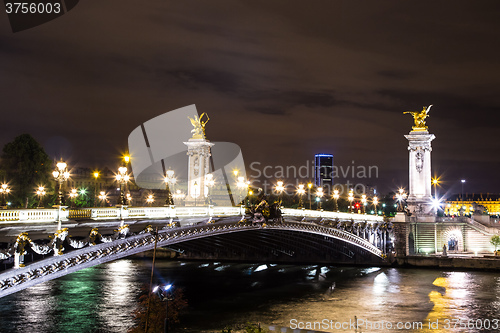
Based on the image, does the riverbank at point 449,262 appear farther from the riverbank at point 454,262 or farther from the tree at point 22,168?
the tree at point 22,168

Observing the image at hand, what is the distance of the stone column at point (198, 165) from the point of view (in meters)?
60.2

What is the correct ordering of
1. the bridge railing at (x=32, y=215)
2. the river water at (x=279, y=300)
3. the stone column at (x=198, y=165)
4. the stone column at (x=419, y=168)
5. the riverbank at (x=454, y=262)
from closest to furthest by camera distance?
the bridge railing at (x=32, y=215)
the river water at (x=279, y=300)
the riverbank at (x=454, y=262)
the stone column at (x=198, y=165)
the stone column at (x=419, y=168)

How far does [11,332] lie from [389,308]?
2023 centimetres

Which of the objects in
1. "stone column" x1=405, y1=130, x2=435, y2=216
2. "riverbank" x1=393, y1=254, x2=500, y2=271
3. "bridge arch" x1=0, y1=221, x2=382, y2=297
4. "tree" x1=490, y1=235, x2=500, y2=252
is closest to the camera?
"bridge arch" x1=0, y1=221, x2=382, y2=297

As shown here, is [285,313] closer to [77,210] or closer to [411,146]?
[77,210]

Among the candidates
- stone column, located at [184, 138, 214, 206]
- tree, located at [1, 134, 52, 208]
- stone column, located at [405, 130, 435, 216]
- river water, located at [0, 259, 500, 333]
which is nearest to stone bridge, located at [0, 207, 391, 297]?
river water, located at [0, 259, 500, 333]

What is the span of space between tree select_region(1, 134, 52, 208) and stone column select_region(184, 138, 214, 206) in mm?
14864

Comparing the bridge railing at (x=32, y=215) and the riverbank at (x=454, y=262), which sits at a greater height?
the bridge railing at (x=32, y=215)

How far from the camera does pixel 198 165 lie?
61875 millimetres

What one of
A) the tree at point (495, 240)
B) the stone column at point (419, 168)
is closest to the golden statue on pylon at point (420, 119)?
the stone column at point (419, 168)

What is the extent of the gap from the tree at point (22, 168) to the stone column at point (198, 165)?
48.8 ft

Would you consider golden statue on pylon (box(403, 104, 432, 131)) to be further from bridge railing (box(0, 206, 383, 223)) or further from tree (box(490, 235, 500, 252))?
bridge railing (box(0, 206, 383, 223))

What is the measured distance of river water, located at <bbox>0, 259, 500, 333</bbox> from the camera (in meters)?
31.8

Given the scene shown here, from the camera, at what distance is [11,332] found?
95.1 feet
